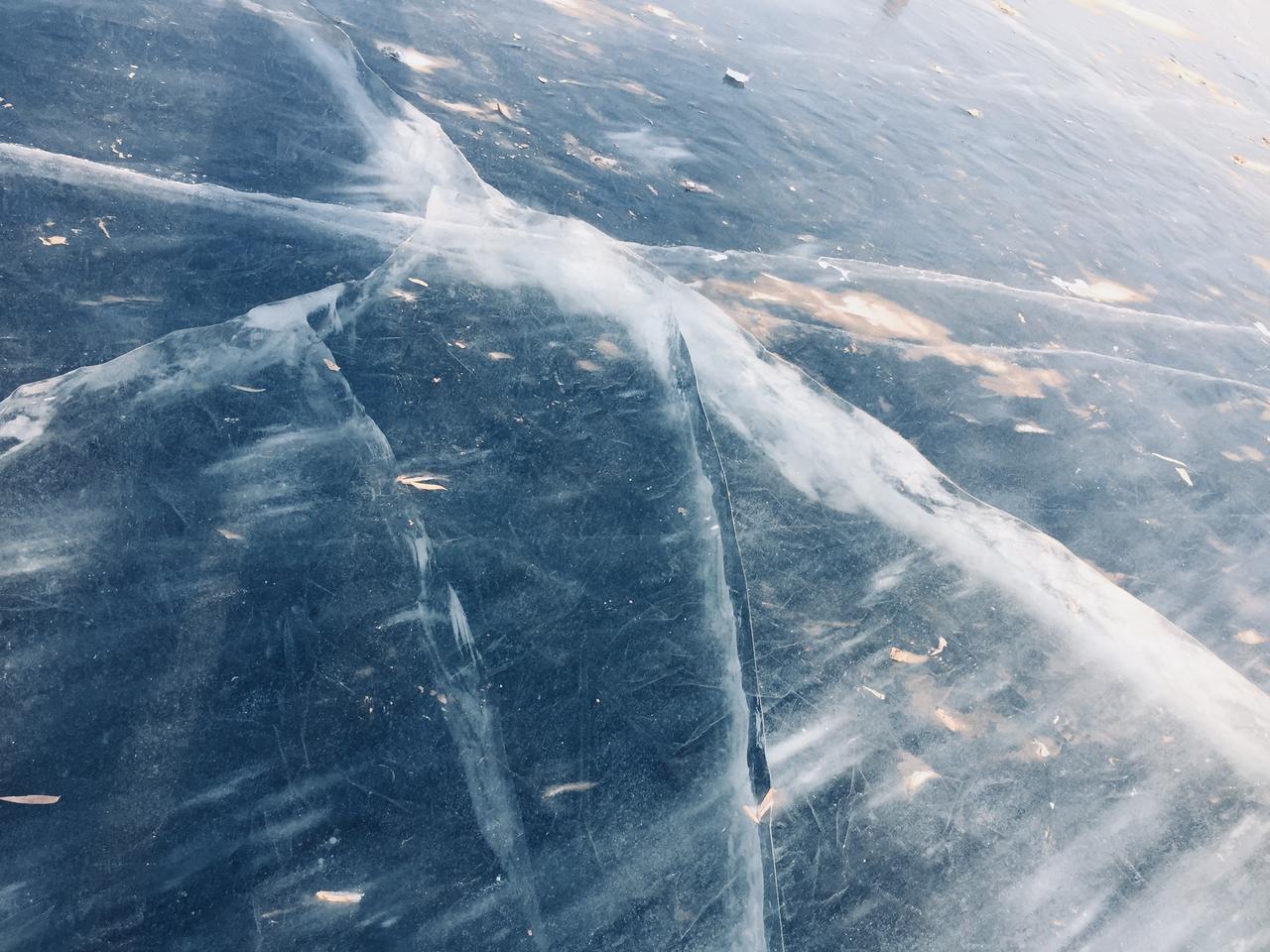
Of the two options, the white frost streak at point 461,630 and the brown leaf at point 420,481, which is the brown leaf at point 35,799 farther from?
the brown leaf at point 420,481

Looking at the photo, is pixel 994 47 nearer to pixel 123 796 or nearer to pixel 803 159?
pixel 803 159

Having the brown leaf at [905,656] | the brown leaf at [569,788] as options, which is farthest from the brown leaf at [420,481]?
the brown leaf at [905,656]

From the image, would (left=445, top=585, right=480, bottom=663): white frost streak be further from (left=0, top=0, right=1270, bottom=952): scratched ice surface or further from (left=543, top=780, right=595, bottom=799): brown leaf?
(left=543, top=780, right=595, bottom=799): brown leaf

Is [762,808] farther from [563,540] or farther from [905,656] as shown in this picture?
[563,540]

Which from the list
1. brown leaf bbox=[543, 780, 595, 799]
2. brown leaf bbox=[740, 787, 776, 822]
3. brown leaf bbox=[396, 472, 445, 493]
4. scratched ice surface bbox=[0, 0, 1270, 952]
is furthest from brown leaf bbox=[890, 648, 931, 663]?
brown leaf bbox=[396, 472, 445, 493]

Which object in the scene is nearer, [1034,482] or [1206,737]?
[1206,737]

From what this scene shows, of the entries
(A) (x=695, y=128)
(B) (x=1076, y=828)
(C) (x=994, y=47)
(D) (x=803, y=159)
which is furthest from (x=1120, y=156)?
(B) (x=1076, y=828)
